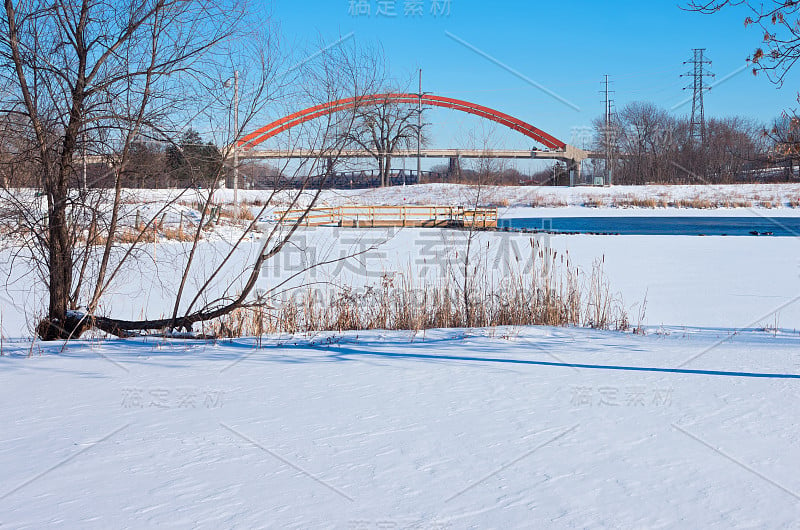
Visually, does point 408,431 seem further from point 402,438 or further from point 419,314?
point 419,314

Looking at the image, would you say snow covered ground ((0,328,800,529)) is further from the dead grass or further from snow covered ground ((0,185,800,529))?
the dead grass

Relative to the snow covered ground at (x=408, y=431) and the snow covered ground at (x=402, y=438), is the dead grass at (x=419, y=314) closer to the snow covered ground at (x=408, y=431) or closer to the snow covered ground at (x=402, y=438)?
the snow covered ground at (x=408, y=431)

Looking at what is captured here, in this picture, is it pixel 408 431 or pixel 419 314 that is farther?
pixel 419 314

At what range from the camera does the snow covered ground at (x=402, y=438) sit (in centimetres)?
258

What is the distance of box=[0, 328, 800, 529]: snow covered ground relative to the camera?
258 cm

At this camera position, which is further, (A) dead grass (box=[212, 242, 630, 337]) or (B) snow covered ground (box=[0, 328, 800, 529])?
(A) dead grass (box=[212, 242, 630, 337])

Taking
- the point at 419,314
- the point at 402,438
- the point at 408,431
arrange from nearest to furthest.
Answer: the point at 402,438
the point at 408,431
the point at 419,314

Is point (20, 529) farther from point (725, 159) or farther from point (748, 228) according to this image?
point (725, 159)

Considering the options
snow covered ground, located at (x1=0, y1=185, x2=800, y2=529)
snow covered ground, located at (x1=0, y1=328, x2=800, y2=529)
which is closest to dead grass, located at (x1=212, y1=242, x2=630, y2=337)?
snow covered ground, located at (x1=0, y1=185, x2=800, y2=529)

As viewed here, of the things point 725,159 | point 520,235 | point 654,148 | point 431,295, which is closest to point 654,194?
point 725,159

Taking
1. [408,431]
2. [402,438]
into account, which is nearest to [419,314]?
[408,431]

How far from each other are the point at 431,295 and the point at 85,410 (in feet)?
15.3

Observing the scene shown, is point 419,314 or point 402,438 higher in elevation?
point 419,314

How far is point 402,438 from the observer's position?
3363 mm
